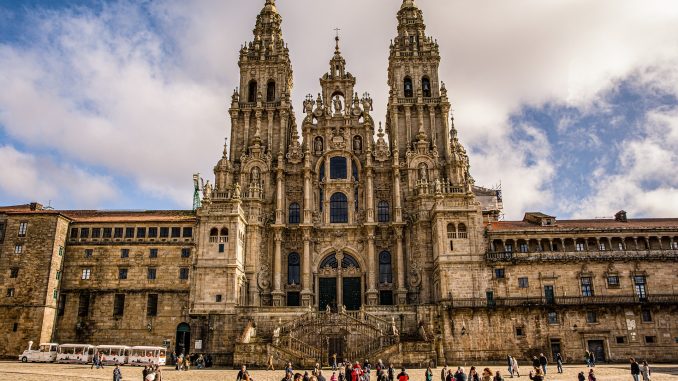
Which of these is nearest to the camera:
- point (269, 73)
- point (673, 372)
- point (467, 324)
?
point (673, 372)

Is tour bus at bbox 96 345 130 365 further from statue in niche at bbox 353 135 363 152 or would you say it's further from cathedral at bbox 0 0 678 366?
statue in niche at bbox 353 135 363 152

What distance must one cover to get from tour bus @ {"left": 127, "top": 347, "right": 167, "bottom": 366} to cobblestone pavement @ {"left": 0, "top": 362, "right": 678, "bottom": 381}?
121 inches

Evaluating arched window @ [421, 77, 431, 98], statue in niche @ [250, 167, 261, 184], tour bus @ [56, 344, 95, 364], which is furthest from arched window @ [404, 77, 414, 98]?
tour bus @ [56, 344, 95, 364]

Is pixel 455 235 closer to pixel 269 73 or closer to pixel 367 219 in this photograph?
pixel 367 219

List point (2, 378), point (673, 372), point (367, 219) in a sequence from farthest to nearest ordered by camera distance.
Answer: point (367, 219)
point (673, 372)
point (2, 378)

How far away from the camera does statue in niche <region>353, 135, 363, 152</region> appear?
59.4 metres

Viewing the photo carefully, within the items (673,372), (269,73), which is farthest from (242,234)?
(673,372)

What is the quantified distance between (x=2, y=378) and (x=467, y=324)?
32912mm

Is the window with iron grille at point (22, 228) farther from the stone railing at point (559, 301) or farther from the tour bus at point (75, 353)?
the stone railing at point (559, 301)

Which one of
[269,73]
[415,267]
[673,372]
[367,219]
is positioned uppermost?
[269,73]

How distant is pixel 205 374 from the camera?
39.5 meters

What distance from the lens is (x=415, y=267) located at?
5388 centimetres

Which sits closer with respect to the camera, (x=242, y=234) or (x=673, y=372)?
(x=673, y=372)

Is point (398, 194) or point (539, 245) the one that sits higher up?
point (398, 194)
